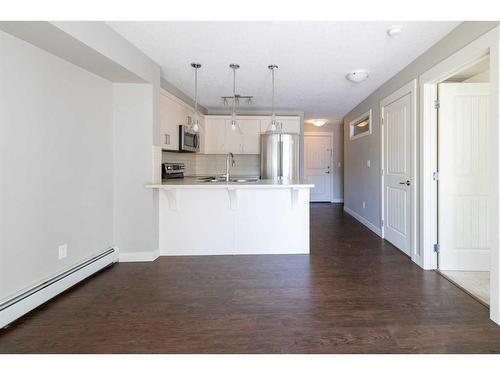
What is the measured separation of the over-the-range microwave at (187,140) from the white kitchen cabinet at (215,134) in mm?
470

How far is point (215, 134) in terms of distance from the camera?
5.67 metres

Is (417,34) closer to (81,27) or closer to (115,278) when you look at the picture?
(81,27)

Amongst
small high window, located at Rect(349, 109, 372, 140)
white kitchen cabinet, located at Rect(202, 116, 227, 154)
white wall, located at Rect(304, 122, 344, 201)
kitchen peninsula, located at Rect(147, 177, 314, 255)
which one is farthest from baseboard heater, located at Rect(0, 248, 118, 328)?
white wall, located at Rect(304, 122, 344, 201)

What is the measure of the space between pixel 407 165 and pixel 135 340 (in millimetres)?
3216

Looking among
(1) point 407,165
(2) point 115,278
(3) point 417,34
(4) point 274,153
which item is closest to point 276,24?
(3) point 417,34

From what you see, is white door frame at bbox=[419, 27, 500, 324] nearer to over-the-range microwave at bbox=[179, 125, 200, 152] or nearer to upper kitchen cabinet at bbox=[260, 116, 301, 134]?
upper kitchen cabinet at bbox=[260, 116, 301, 134]

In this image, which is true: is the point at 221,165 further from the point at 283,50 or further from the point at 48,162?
the point at 48,162

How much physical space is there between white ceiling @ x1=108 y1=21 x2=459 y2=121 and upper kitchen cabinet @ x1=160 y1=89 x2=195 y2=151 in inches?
9.8

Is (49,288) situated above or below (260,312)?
above

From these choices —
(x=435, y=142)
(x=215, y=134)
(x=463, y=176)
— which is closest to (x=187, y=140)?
(x=215, y=134)

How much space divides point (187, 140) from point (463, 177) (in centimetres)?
362

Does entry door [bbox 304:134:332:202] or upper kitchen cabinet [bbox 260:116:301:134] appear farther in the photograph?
entry door [bbox 304:134:332:202]

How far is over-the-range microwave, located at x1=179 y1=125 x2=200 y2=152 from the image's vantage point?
438cm
